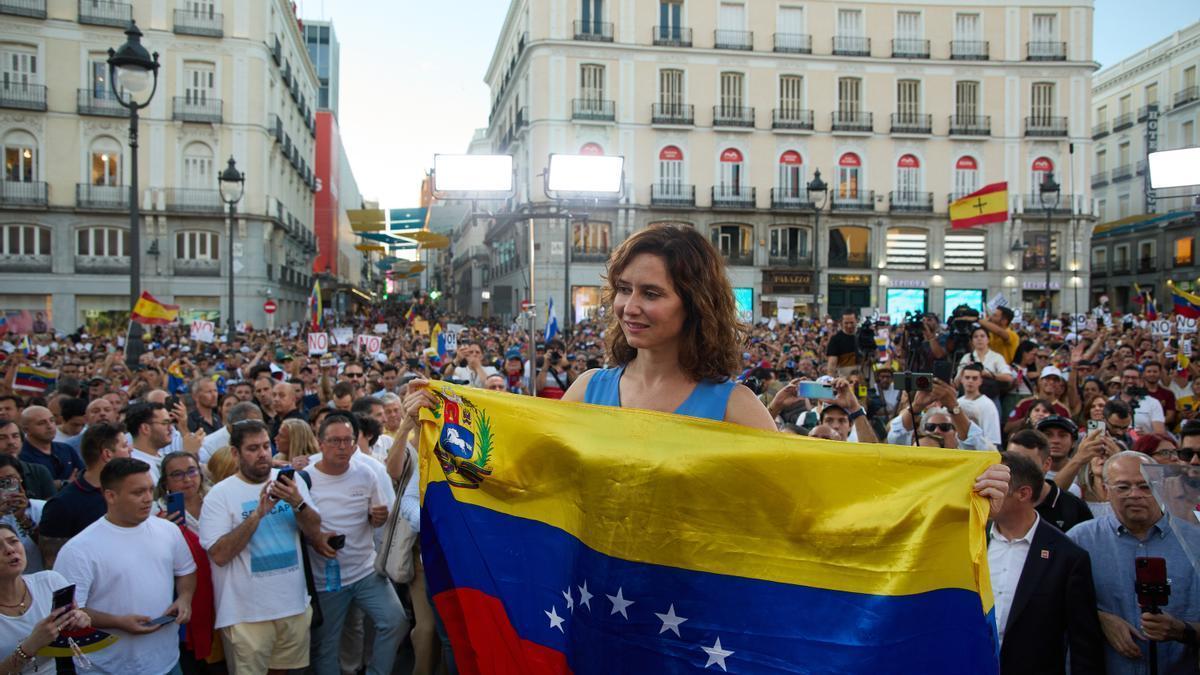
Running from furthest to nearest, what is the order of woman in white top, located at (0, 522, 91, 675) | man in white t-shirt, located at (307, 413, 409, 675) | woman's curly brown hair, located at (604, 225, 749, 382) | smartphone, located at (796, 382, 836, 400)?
man in white t-shirt, located at (307, 413, 409, 675) < smartphone, located at (796, 382, 836, 400) < woman in white top, located at (0, 522, 91, 675) < woman's curly brown hair, located at (604, 225, 749, 382)

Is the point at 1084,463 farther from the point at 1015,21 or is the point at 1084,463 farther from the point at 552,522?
the point at 1015,21

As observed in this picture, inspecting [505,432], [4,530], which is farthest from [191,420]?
[505,432]

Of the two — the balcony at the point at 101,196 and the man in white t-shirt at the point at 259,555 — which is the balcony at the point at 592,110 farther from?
the man in white t-shirt at the point at 259,555

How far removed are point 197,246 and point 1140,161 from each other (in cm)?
5353

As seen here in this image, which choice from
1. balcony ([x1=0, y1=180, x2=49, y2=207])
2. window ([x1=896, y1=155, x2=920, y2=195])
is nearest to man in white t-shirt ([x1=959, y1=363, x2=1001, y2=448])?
window ([x1=896, y1=155, x2=920, y2=195])

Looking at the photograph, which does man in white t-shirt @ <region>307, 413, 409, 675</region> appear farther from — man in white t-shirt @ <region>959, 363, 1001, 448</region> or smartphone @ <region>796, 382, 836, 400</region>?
man in white t-shirt @ <region>959, 363, 1001, 448</region>

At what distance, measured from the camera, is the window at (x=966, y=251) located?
43.5 m

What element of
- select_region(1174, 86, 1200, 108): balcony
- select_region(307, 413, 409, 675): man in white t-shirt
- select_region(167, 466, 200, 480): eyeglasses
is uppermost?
select_region(1174, 86, 1200, 108): balcony

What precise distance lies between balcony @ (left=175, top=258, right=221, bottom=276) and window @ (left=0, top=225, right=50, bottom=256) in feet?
17.7

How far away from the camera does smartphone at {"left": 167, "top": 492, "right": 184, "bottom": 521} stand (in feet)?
16.0

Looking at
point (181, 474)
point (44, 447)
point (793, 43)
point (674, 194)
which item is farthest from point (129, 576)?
point (793, 43)

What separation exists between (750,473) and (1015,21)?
161ft

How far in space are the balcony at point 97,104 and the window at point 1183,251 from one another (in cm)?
5461

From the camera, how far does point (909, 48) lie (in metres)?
43.7
